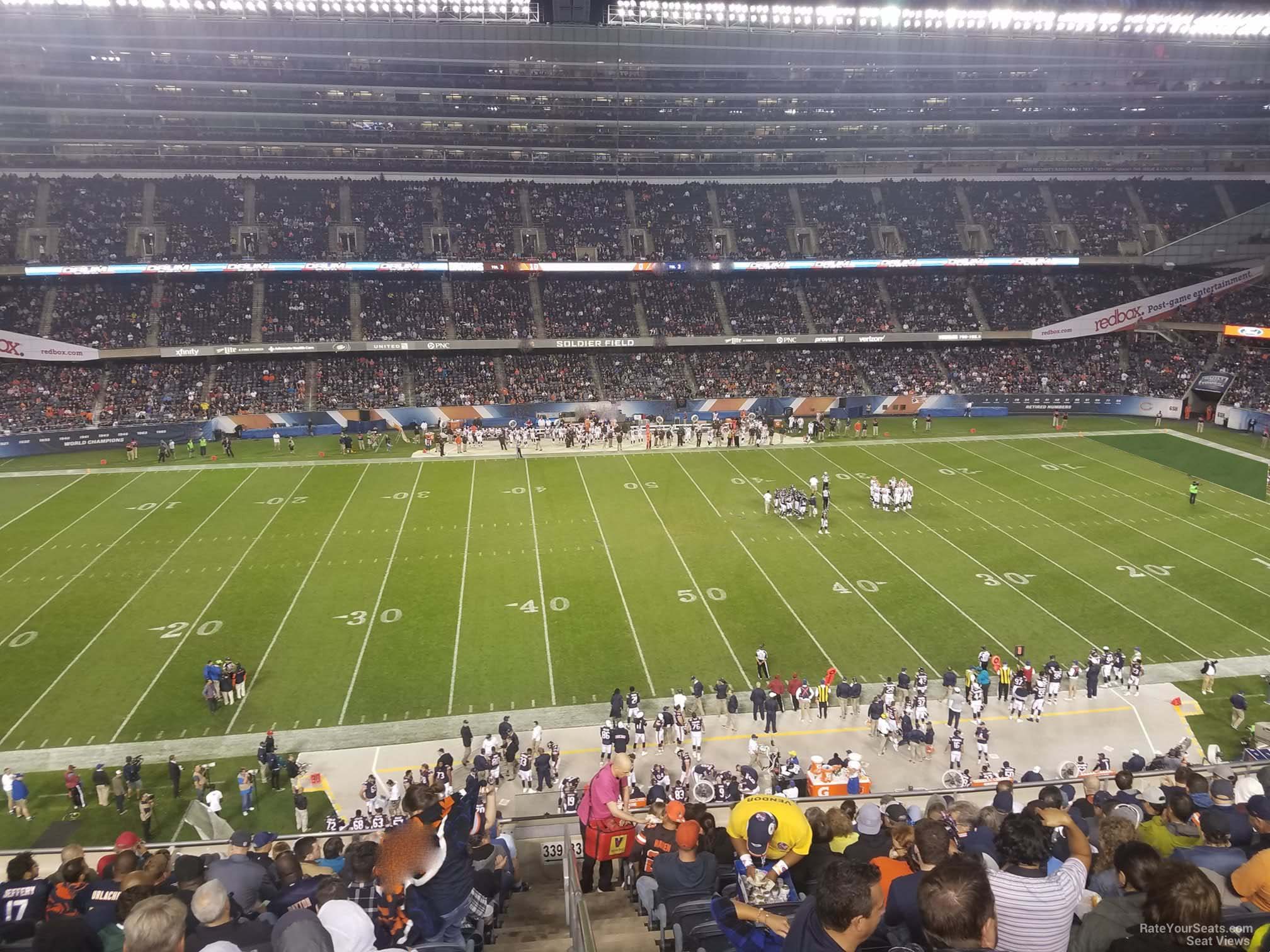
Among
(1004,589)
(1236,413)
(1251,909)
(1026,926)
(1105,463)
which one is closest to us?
(1026,926)

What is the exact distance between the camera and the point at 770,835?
17.2ft

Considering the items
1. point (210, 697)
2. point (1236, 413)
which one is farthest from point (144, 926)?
point (1236, 413)

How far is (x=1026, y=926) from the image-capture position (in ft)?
13.4

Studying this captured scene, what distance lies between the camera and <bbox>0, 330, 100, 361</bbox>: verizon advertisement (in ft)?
127

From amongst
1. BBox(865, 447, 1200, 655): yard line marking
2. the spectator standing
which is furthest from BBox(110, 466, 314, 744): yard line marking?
BBox(865, 447, 1200, 655): yard line marking

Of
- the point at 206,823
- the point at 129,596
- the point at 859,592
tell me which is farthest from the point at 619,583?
the point at 129,596

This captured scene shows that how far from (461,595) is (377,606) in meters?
2.18

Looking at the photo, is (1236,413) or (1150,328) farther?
(1150,328)

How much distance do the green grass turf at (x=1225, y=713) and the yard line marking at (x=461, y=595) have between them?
15041 mm

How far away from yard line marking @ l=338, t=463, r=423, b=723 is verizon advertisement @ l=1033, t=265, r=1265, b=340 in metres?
38.0

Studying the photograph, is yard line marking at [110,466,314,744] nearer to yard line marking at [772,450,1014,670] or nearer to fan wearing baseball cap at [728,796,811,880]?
fan wearing baseball cap at [728,796,811,880]

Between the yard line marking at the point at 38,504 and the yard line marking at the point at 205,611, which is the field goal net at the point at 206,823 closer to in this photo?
the yard line marking at the point at 205,611

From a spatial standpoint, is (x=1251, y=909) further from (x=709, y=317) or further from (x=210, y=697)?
(x=709, y=317)

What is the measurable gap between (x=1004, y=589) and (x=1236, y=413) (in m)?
27.1
